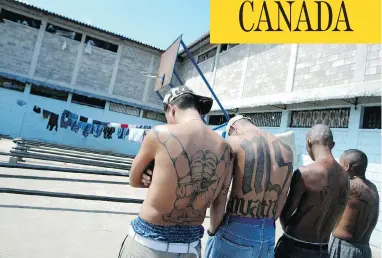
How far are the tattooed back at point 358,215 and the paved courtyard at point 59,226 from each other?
2.40m

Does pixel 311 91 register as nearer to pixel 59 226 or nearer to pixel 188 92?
pixel 188 92

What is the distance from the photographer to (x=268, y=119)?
31.9 feet

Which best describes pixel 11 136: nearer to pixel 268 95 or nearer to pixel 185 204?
pixel 268 95

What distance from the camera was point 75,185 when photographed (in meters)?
6.79

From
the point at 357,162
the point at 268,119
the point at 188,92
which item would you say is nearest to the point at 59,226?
the point at 188,92

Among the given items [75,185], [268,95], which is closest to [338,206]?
[75,185]

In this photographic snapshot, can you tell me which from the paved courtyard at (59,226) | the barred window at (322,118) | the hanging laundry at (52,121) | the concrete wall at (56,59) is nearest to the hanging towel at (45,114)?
the hanging laundry at (52,121)

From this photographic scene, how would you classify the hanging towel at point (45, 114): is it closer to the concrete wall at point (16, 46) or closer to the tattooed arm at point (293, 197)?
the concrete wall at point (16, 46)

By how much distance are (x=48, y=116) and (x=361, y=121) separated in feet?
46.4

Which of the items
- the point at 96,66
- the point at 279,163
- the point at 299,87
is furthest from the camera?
the point at 96,66

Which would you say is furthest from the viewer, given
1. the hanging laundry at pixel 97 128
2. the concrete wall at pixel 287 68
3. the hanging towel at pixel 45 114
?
the hanging laundry at pixel 97 128

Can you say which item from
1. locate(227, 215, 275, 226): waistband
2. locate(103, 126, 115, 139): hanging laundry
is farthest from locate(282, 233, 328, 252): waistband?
locate(103, 126, 115, 139): hanging laundry

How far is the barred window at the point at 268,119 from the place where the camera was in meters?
9.22

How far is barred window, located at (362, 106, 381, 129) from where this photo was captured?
19.5 feet
